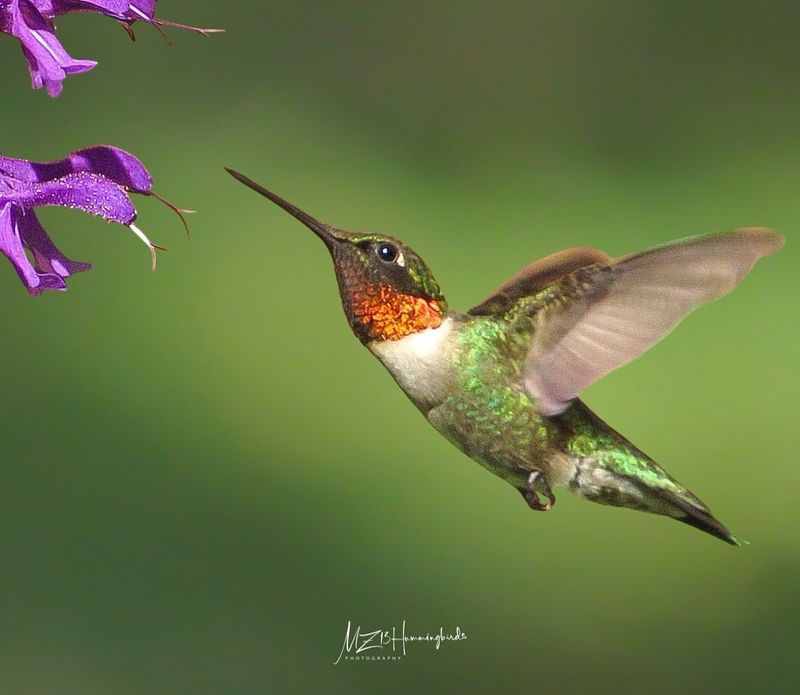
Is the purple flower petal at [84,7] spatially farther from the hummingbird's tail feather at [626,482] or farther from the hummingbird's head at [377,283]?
the hummingbird's tail feather at [626,482]

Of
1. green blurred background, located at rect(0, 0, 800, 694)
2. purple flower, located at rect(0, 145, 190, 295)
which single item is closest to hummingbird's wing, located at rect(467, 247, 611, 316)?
purple flower, located at rect(0, 145, 190, 295)

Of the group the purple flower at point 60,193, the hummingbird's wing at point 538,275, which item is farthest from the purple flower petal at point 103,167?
the hummingbird's wing at point 538,275

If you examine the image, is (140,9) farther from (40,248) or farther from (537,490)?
(537,490)

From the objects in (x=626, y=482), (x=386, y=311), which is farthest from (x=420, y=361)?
(x=626, y=482)

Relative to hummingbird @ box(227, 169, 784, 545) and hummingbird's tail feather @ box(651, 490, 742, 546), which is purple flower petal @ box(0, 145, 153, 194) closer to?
hummingbird @ box(227, 169, 784, 545)

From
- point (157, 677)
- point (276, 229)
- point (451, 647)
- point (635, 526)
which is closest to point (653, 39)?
point (276, 229)

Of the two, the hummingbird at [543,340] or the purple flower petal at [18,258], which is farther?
the hummingbird at [543,340]

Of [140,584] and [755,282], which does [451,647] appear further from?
[755,282]
